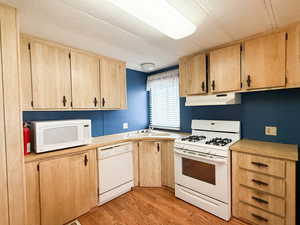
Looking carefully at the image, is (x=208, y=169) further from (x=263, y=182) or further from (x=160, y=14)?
(x=160, y=14)

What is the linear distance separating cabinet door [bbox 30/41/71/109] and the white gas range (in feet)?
5.69

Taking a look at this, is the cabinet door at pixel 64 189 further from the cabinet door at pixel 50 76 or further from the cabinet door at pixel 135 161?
the cabinet door at pixel 135 161

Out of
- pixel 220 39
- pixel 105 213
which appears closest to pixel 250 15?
pixel 220 39

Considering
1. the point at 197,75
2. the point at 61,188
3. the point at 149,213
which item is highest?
the point at 197,75

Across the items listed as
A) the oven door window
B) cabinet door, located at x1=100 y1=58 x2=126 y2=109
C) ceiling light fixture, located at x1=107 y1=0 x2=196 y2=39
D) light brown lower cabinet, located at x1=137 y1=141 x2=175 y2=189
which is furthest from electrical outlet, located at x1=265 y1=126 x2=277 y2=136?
cabinet door, located at x1=100 y1=58 x2=126 y2=109

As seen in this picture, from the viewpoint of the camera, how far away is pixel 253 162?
1702 millimetres

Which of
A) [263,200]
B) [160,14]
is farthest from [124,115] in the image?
[263,200]

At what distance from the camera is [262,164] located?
165 centimetres

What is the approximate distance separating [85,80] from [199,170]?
2.06 m

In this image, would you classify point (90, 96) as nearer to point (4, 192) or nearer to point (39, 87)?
point (39, 87)

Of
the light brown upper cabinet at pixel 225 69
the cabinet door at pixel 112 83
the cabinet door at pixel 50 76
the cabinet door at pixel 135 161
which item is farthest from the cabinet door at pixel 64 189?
the light brown upper cabinet at pixel 225 69

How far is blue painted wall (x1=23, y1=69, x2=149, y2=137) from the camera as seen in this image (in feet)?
7.55

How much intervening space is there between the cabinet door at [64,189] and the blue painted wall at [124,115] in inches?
29.3

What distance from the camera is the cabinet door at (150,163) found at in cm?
262
